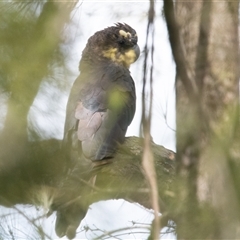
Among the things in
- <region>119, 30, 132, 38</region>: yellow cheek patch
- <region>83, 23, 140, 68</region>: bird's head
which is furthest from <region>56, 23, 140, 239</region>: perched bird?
<region>119, 30, 132, 38</region>: yellow cheek patch

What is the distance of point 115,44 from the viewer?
185 inches

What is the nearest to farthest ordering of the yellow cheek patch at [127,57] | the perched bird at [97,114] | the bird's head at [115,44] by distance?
the perched bird at [97,114], the yellow cheek patch at [127,57], the bird's head at [115,44]

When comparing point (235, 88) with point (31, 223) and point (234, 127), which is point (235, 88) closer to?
point (234, 127)

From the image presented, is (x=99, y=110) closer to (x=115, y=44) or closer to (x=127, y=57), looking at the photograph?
(x=127, y=57)

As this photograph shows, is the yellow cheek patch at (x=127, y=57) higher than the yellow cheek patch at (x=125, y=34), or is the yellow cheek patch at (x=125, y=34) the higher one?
the yellow cheek patch at (x=125, y=34)

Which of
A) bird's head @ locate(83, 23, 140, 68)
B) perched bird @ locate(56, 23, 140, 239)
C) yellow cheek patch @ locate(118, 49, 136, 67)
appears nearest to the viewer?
perched bird @ locate(56, 23, 140, 239)

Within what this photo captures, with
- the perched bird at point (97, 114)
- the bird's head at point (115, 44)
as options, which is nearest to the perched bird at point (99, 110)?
the perched bird at point (97, 114)

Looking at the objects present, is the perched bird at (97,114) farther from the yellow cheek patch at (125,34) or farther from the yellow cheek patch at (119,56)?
the yellow cheek patch at (125,34)

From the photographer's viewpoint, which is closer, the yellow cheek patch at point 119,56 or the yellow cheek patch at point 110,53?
the yellow cheek patch at point 119,56

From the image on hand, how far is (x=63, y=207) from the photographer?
2326mm

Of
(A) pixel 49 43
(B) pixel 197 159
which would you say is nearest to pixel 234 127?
(B) pixel 197 159

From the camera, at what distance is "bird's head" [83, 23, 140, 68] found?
452cm

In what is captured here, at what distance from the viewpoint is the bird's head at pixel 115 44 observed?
4.52m

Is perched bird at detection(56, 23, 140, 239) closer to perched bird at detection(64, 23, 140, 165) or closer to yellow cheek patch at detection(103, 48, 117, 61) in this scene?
perched bird at detection(64, 23, 140, 165)
